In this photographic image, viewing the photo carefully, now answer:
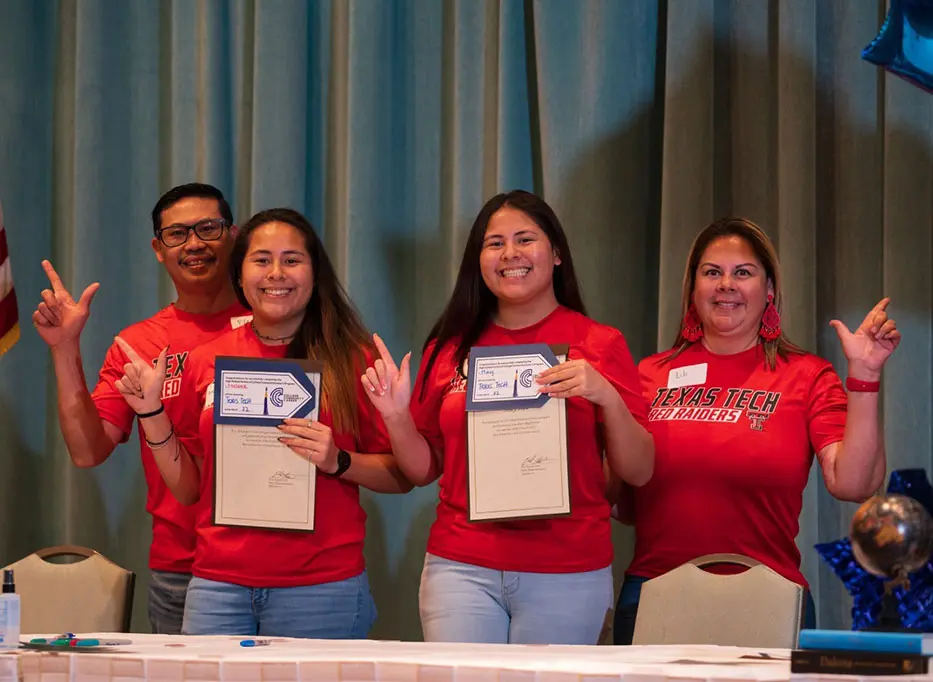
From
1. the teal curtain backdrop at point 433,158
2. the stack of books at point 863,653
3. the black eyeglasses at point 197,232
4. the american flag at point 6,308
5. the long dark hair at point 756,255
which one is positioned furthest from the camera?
the american flag at point 6,308

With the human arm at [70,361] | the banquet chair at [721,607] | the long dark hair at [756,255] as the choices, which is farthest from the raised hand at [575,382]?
the human arm at [70,361]

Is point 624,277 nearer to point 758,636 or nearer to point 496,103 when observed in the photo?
point 496,103

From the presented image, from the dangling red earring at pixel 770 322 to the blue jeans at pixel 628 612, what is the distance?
27.2 inches

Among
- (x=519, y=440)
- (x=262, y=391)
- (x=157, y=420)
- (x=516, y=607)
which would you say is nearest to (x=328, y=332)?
(x=262, y=391)

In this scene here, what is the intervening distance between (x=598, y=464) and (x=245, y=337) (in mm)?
999

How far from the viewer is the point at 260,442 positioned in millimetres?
2865

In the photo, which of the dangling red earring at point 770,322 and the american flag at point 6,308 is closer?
the dangling red earring at point 770,322

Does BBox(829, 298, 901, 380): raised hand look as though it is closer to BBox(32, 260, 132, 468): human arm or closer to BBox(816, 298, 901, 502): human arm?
BBox(816, 298, 901, 502): human arm

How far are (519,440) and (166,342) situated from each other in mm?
1222

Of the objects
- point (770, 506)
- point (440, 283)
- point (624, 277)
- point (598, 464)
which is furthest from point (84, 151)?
point (770, 506)

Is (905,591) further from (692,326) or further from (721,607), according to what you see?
(692,326)

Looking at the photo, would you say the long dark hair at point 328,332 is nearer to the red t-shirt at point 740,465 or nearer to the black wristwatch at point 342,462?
the black wristwatch at point 342,462

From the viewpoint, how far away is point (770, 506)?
2.95 m

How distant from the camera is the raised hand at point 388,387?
2840 mm
